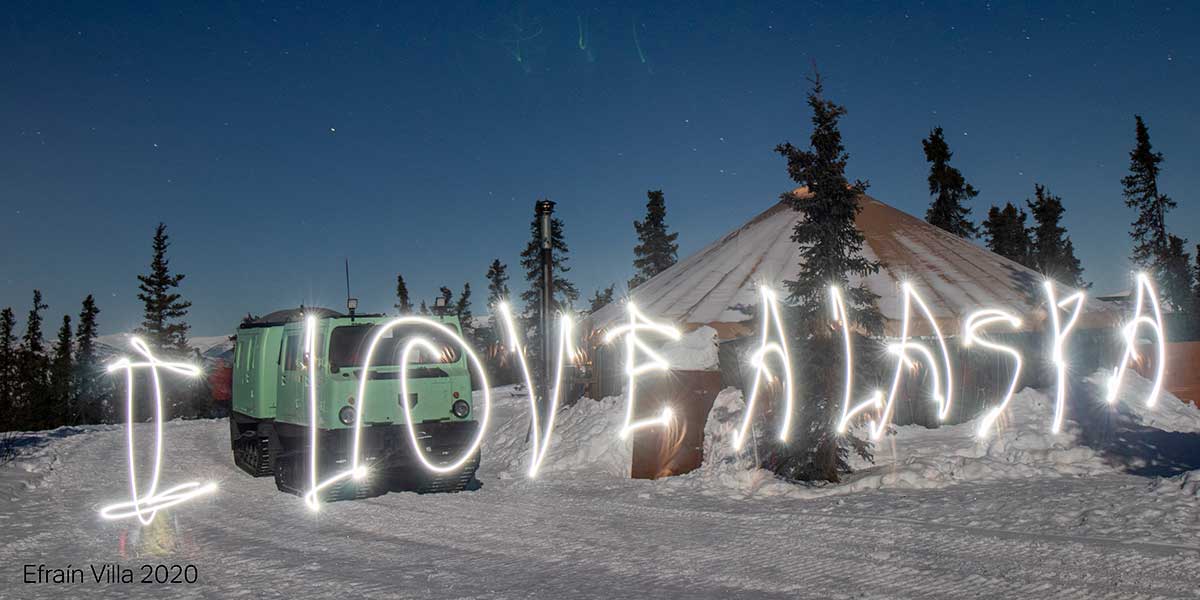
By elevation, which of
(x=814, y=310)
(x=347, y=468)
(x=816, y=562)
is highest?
(x=814, y=310)

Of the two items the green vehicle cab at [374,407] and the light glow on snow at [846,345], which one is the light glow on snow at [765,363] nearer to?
the light glow on snow at [846,345]

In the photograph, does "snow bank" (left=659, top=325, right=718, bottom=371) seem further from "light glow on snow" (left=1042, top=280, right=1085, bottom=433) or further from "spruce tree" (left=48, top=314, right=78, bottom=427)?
"spruce tree" (left=48, top=314, right=78, bottom=427)

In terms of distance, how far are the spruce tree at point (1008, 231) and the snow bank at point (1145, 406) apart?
5772cm

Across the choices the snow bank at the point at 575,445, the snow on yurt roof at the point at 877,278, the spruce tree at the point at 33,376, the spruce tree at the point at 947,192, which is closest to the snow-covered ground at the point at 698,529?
the snow bank at the point at 575,445

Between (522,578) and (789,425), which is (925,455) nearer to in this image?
(789,425)

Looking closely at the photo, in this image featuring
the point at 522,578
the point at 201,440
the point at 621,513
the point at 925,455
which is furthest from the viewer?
the point at 201,440

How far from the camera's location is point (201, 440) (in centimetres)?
2242

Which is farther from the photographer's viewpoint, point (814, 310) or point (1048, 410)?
point (1048, 410)

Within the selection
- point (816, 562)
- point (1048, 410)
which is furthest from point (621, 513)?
point (1048, 410)

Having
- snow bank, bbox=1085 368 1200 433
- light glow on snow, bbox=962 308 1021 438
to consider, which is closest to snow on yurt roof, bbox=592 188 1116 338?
light glow on snow, bbox=962 308 1021 438

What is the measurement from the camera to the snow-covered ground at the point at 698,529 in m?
7.22

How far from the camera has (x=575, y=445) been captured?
16266 millimetres

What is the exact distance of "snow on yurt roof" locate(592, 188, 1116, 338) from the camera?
23.1 m

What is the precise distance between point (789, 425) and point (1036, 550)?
523cm
